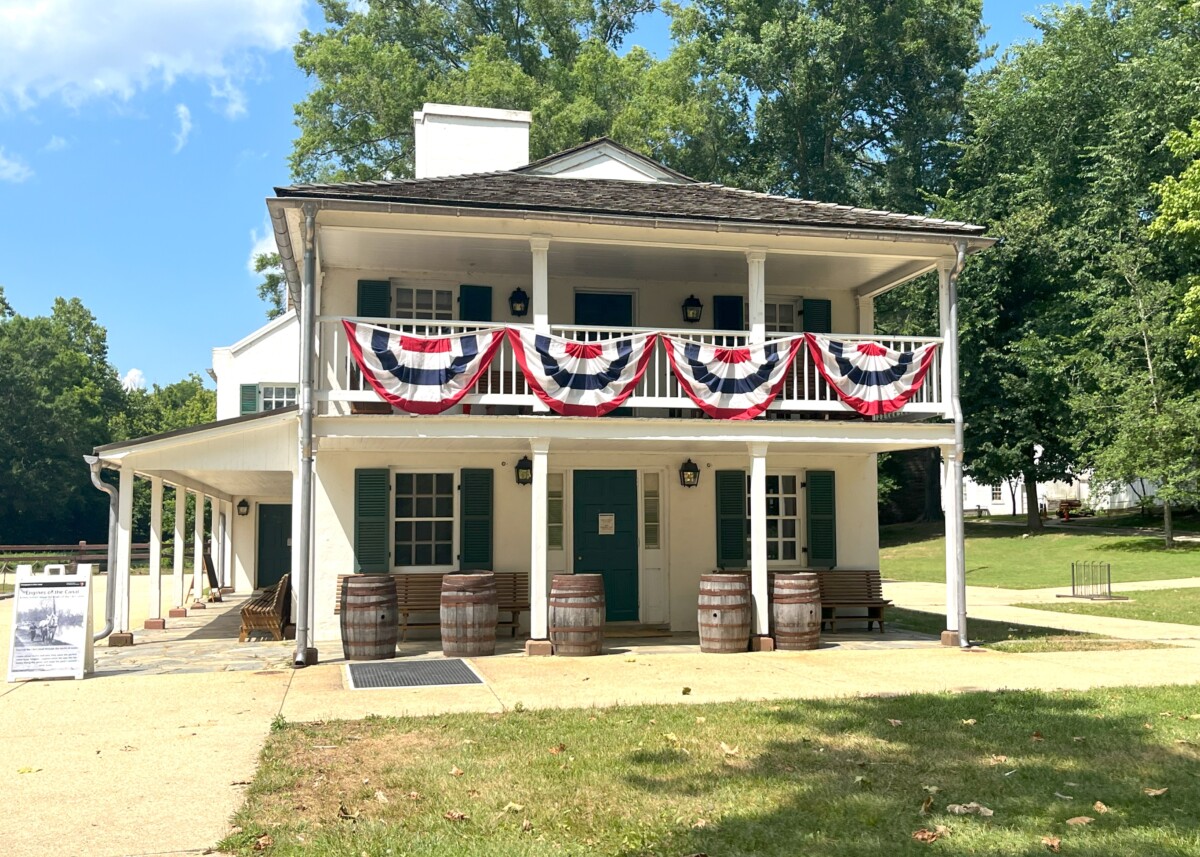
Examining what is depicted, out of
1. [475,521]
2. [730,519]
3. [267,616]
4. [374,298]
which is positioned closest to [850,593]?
[730,519]

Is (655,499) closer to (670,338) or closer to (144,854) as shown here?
(670,338)

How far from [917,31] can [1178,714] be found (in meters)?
39.1

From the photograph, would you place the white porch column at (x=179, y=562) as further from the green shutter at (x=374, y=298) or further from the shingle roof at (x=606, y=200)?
the shingle roof at (x=606, y=200)

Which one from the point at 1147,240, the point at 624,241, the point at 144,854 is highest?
the point at 1147,240

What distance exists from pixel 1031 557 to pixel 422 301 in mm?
21971

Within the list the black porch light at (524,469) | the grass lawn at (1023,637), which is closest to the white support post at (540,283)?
the black porch light at (524,469)

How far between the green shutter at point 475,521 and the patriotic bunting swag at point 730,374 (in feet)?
10.8

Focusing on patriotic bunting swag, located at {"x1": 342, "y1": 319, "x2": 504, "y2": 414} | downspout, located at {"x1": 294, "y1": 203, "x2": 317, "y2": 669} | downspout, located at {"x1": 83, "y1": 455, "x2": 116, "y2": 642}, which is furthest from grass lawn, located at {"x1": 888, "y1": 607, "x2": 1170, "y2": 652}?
downspout, located at {"x1": 83, "y1": 455, "x2": 116, "y2": 642}

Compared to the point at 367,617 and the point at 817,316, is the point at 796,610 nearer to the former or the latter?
the point at 367,617

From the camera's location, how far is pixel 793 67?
1654 inches

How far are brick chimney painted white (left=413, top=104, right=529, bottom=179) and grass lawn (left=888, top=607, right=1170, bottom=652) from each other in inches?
401

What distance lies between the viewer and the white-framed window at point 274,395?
25422 millimetres

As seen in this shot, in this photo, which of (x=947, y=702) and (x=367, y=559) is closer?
(x=947, y=702)

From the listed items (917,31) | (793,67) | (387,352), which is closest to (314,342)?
(387,352)
